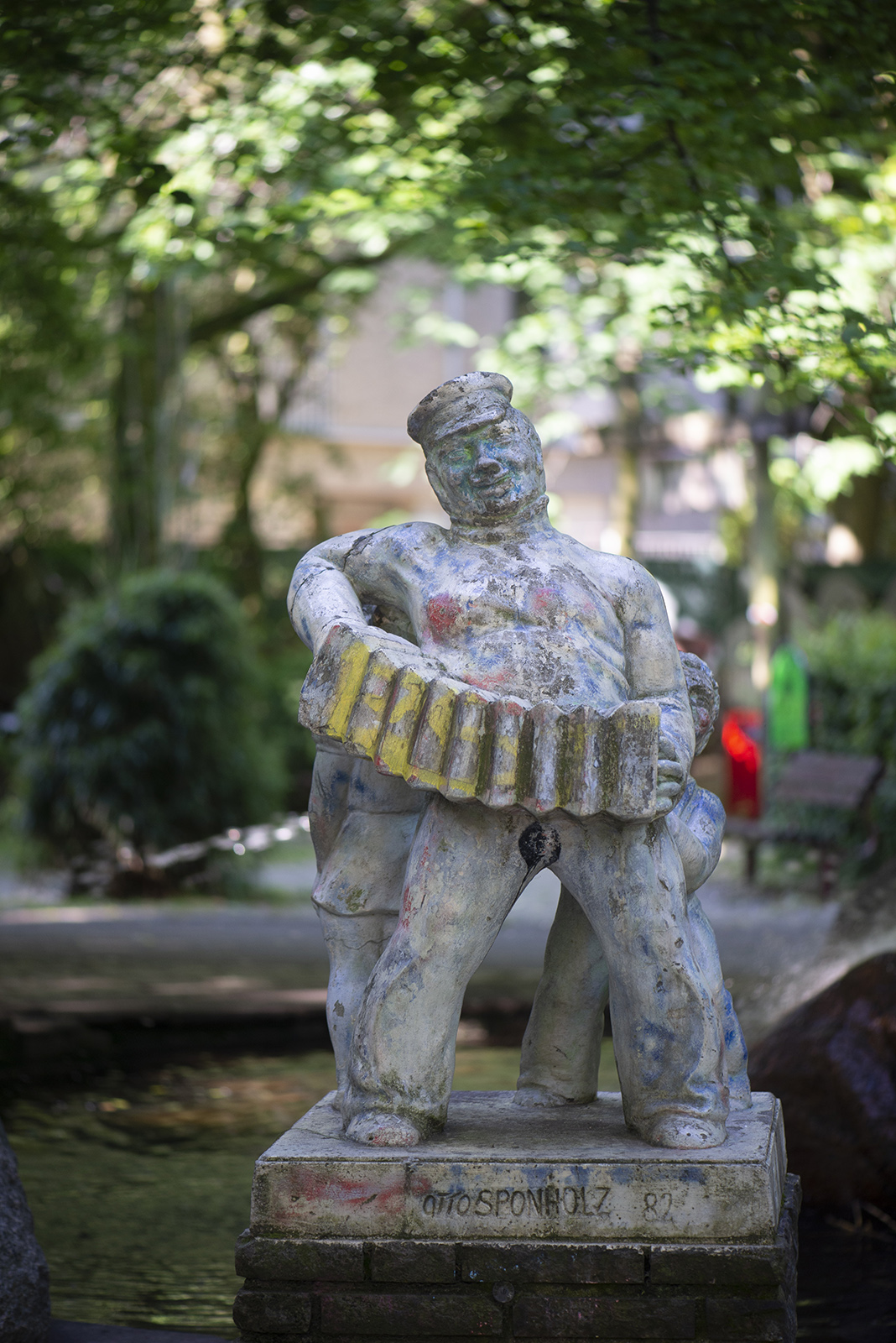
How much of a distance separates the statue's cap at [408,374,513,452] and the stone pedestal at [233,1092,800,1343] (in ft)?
4.44

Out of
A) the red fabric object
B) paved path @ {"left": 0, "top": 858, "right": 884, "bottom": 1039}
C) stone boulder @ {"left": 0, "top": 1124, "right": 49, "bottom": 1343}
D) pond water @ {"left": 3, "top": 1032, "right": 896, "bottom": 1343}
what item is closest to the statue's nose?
stone boulder @ {"left": 0, "top": 1124, "right": 49, "bottom": 1343}

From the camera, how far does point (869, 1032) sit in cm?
441

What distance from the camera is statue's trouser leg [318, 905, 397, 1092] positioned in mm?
3033

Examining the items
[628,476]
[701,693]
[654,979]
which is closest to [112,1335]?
[654,979]

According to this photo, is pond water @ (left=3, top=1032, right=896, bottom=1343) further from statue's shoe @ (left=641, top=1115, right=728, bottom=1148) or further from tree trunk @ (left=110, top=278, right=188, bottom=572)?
tree trunk @ (left=110, top=278, right=188, bottom=572)

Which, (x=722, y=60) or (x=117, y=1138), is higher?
(x=722, y=60)

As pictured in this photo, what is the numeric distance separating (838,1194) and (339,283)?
1144cm

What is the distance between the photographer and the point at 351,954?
306 centimetres

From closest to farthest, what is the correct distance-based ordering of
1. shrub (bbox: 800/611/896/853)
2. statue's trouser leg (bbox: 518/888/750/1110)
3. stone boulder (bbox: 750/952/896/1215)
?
statue's trouser leg (bbox: 518/888/750/1110) < stone boulder (bbox: 750/952/896/1215) < shrub (bbox: 800/611/896/853)

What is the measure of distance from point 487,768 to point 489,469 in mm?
611

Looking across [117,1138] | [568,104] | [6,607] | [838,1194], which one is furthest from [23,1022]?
[6,607]

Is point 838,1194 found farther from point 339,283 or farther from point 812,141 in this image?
point 339,283

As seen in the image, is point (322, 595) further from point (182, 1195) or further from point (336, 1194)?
point (182, 1195)

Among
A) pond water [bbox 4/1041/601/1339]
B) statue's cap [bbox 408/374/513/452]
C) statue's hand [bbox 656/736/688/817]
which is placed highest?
statue's cap [bbox 408/374/513/452]
